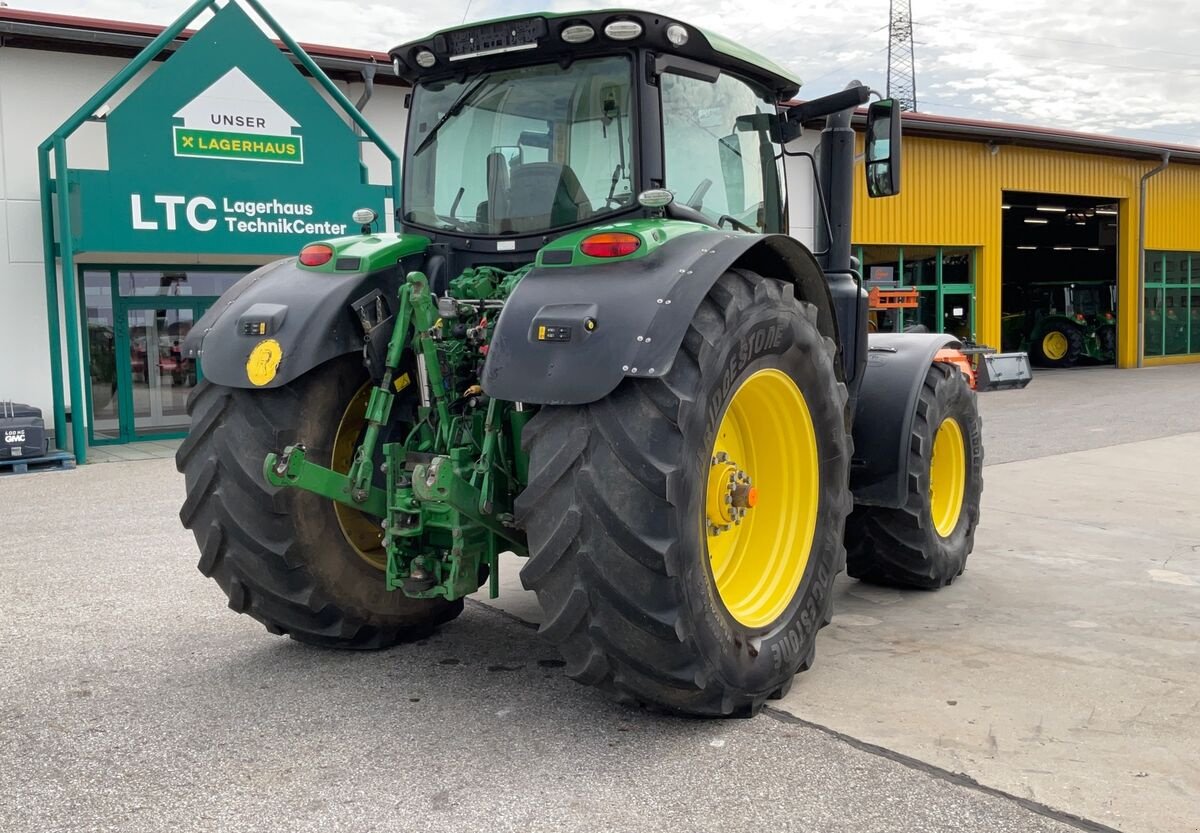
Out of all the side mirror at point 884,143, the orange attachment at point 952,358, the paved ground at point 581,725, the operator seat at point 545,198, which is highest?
the side mirror at point 884,143

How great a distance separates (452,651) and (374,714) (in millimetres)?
760

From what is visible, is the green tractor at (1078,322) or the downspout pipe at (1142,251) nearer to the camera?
the downspout pipe at (1142,251)

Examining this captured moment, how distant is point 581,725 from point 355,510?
133 cm

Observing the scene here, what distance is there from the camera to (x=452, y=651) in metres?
4.53

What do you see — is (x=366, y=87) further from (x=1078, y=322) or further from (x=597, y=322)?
(x=1078, y=322)

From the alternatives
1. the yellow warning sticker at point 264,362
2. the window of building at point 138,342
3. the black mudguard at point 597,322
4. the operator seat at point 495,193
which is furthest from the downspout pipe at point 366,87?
the black mudguard at point 597,322

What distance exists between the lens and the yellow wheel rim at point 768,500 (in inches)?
157

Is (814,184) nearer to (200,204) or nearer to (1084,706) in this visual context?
(1084,706)

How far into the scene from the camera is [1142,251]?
25.5 metres

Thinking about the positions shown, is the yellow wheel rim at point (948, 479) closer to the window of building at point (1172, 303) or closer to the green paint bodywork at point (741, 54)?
the green paint bodywork at point (741, 54)

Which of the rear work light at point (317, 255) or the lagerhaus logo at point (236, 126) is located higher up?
the lagerhaus logo at point (236, 126)

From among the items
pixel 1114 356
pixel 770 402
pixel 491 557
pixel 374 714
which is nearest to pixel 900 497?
pixel 770 402

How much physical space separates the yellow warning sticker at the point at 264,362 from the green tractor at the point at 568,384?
1 centimetres

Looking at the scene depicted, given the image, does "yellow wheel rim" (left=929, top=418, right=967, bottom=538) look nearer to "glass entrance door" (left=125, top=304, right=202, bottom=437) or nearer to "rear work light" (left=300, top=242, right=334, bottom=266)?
"rear work light" (left=300, top=242, right=334, bottom=266)
